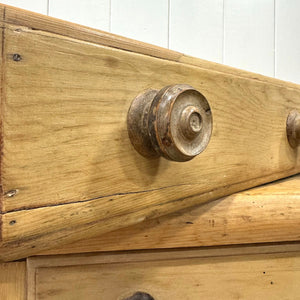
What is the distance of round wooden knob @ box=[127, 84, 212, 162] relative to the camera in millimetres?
343

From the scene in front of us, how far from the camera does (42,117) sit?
30 cm

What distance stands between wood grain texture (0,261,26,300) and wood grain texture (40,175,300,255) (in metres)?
0.03

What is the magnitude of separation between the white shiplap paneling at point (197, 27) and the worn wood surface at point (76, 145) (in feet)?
1.78

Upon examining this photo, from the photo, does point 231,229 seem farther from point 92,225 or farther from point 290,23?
point 290,23

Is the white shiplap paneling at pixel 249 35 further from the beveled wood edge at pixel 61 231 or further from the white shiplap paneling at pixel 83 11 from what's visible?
the beveled wood edge at pixel 61 231

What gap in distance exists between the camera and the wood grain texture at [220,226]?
16.0 inches

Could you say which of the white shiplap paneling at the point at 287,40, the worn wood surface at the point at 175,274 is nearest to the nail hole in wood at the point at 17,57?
the worn wood surface at the point at 175,274

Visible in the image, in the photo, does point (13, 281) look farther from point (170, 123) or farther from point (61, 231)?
point (170, 123)

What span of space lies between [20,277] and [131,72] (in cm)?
25

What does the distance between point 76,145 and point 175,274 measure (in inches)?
8.7

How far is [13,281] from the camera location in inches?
14.4

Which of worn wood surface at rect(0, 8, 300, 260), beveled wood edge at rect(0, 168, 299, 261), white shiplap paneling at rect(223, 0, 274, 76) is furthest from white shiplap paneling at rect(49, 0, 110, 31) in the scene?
beveled wood edge at rect(0, 168, 299, 261)

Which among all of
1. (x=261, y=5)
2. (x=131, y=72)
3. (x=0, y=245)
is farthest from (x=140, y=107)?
(x=261, y=5)

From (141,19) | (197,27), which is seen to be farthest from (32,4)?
(197,27)
